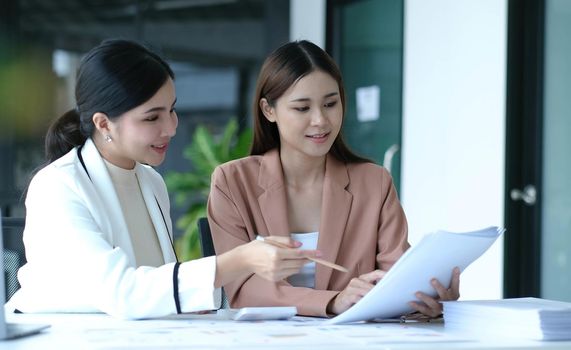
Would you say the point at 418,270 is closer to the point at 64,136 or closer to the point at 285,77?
the point at 285,77

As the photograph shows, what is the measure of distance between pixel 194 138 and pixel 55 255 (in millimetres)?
5245

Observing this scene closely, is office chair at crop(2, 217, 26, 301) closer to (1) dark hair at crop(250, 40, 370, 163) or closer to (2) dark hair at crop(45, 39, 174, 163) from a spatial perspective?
(2) dark hair at crop(45, 39, 174, 163)

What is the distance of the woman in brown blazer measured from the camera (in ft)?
8.30

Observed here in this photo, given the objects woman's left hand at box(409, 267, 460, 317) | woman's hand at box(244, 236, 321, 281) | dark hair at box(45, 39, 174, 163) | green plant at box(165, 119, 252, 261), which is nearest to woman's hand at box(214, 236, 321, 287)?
woman's hand at box(244, 236, 321, 281)

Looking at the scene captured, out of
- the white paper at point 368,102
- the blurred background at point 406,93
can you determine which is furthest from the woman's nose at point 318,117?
the white paper at point 368,102

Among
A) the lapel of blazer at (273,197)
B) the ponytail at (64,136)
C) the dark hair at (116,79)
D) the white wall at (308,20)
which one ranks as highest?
the white wall at (308,20)

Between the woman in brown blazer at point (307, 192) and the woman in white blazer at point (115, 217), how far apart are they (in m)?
0.19

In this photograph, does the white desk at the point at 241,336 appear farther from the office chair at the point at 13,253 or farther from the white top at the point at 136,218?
the office chair at the point at 13,253

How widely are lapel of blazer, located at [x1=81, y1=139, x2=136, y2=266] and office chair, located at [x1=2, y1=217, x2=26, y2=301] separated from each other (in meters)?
0.37

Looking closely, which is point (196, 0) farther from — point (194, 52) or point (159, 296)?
point (159, 296)

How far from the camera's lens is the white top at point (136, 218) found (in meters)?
2.46

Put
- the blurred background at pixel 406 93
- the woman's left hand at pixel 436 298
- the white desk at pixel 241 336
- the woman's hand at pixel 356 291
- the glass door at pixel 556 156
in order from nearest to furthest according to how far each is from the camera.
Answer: the white desk at pixel 241 336 < the woman's left hand at pixel 436 298 < the woman's hand at pixel 356 291 < the glass door at pixel 556 156 < the blurred background at pixel 406 93

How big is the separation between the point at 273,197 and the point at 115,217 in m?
0.46

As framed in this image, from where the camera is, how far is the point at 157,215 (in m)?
2.51
